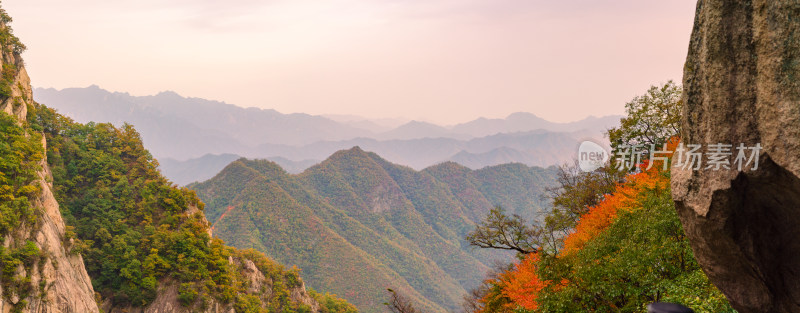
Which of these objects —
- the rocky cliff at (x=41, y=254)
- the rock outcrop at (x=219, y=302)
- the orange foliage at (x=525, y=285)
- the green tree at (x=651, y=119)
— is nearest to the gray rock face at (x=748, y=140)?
the orange foliage at (x=525, y=285)

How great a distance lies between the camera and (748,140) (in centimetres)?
639

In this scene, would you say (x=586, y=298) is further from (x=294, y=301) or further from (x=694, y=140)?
(x=294, y=301)

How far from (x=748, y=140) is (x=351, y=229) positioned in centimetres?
13735

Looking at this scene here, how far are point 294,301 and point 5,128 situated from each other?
131 ft

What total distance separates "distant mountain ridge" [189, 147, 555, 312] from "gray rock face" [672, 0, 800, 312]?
9070 centimetres

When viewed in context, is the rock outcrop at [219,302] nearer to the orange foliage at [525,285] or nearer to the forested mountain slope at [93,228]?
the forested mountain slope at [93,228]

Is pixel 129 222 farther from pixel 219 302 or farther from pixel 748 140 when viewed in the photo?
pixel 748 140

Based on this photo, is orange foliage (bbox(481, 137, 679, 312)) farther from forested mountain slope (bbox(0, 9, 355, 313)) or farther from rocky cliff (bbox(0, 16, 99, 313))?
forested mountain slope (bbox(0, 9, 355, 313))

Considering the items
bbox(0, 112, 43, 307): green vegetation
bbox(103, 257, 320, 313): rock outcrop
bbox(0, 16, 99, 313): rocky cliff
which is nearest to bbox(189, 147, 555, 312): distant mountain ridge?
bbox(103, 257, 320, 313): rock outcrop

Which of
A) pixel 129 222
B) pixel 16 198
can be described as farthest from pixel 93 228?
pixel 16 198

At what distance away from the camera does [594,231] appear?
21984mm

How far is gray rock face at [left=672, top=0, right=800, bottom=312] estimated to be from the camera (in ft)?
19.1

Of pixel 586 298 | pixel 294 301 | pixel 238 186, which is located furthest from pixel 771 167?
pixel 238 186

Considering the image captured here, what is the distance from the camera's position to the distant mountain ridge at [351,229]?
347 ft
